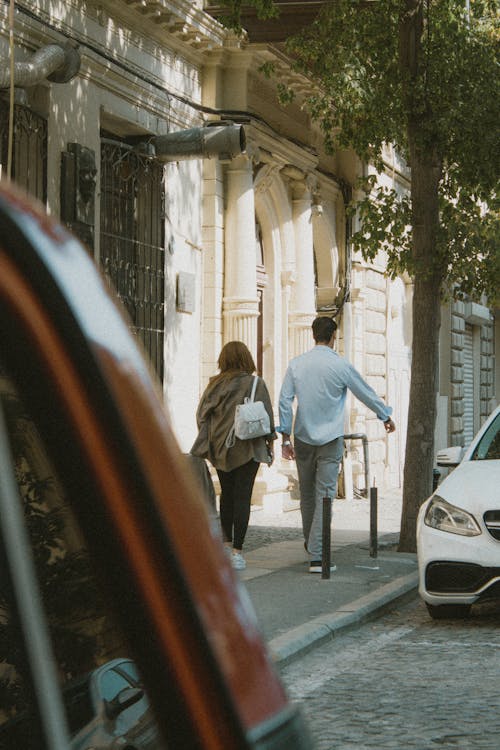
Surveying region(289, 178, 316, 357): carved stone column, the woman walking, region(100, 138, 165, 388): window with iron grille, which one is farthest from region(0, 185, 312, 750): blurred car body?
region(289, 178, 316, 357): carved stone column

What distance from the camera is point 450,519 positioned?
8547 mm

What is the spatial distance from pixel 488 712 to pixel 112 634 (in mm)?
5178

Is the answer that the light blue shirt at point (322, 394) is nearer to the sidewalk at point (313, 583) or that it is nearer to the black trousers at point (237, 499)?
the black trousers at point (237, 499)

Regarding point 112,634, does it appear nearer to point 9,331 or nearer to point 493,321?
point 9,331

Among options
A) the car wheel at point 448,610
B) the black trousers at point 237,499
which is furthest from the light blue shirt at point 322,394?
the car wheel at point 448,610

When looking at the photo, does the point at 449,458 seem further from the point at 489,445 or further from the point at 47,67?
the point at 47,67

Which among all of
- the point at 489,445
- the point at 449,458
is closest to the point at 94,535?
the point at 449,458

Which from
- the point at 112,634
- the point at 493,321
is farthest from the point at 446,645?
the point at 493,321

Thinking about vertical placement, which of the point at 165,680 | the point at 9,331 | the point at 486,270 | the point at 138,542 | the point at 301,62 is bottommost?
the point at 165,680

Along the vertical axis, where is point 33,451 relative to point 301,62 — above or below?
below

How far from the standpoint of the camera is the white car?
8.35m

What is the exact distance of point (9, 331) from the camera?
1016 millimetres

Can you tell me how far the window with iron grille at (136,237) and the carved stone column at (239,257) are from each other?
1.64m

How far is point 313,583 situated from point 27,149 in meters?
4.96
